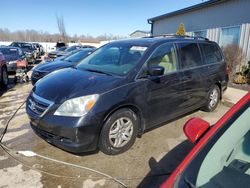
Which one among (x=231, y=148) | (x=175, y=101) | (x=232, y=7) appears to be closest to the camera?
(x=231, y=148)

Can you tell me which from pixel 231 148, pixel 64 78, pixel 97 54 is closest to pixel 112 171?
pixel 64 78

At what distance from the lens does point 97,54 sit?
461 centimetres

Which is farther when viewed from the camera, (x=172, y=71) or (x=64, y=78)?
(x=172, y=71)

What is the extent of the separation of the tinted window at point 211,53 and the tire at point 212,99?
64 centimetres

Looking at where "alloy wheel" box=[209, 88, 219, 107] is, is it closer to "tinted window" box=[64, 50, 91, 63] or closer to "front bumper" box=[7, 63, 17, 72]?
"tinted window" box=[64, 50, 91, 63]

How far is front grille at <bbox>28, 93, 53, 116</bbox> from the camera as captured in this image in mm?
3203

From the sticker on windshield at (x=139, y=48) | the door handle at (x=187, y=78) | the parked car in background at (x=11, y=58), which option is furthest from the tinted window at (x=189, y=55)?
the parked car in background at (x=11, y=58)

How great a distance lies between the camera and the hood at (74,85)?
316 cm

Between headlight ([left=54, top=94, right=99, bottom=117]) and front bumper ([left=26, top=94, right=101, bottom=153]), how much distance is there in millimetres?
58

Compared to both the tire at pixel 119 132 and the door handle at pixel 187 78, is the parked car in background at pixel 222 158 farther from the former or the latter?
the door handle at pixel 187 78

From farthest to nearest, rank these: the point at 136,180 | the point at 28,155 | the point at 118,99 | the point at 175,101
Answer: the point at 175,101 → the point at 28,155 → the point at 118,99 → the point at 136,180

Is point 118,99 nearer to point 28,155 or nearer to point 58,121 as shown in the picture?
point 58,121

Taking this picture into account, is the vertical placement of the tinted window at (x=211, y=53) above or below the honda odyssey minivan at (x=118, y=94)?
above

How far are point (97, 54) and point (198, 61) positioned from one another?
2102mm
